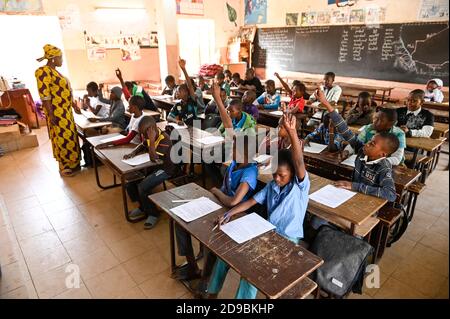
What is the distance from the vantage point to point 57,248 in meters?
2.74

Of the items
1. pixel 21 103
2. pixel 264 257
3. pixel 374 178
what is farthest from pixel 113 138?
pixel 21 103

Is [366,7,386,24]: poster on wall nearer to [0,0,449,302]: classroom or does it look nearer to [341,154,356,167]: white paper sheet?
[0,0,449,302]: classroom

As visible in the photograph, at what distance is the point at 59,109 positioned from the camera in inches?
154

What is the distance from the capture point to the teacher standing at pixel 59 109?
373 cm

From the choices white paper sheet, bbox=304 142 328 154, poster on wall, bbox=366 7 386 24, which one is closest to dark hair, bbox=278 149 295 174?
white paper sheet, bbox=304 142 328 154

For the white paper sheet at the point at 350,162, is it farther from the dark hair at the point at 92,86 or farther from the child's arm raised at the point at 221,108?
the dark hair at the point at 92,86

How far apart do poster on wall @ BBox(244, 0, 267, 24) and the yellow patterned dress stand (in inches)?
252

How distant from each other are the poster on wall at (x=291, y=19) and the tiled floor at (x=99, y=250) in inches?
219

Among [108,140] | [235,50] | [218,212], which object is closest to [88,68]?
[235,50]

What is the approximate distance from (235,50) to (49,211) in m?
7.35

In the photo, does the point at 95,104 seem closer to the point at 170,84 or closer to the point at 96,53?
the point at 170,84
